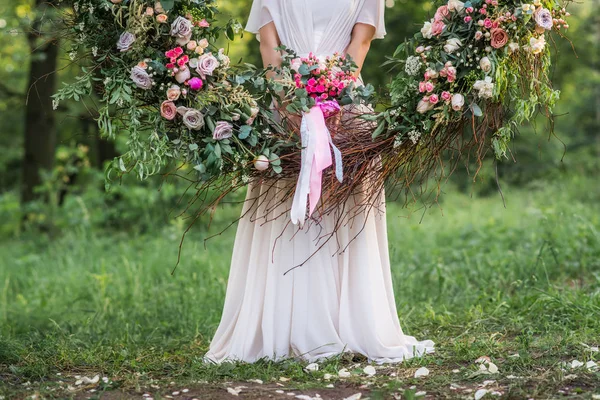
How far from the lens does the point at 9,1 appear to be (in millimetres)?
12148

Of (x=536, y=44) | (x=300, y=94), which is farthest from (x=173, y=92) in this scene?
(x=536, y=44)

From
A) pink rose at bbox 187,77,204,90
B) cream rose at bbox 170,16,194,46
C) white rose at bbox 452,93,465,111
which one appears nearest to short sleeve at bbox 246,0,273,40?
Result: cream rose at bbox 170,16,194,46

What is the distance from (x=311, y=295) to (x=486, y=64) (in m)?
1.69

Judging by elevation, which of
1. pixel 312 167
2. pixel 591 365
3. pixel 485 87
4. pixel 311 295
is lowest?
pixel 591 365

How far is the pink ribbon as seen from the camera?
Answer: 3.96 metres

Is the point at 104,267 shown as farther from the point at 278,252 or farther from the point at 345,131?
the point at 345,131

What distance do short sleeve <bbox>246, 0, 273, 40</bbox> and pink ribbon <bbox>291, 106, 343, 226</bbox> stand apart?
0.85 meters

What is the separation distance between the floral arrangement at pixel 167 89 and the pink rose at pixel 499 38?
132 cm

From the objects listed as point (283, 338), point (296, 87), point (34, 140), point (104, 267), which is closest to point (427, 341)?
point (283, 338)

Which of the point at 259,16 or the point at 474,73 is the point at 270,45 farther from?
the point at 474,73

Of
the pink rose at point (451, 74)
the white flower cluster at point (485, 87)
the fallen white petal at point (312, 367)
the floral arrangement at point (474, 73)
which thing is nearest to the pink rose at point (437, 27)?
the floral arrangement at point (474, 73)

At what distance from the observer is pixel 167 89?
390 cm

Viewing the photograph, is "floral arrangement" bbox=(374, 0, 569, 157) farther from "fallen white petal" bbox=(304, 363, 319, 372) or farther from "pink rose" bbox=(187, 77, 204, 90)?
"fallen white petal" bbox=(304, 363, 319, 372)

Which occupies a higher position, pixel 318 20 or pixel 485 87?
pixel 318 20
